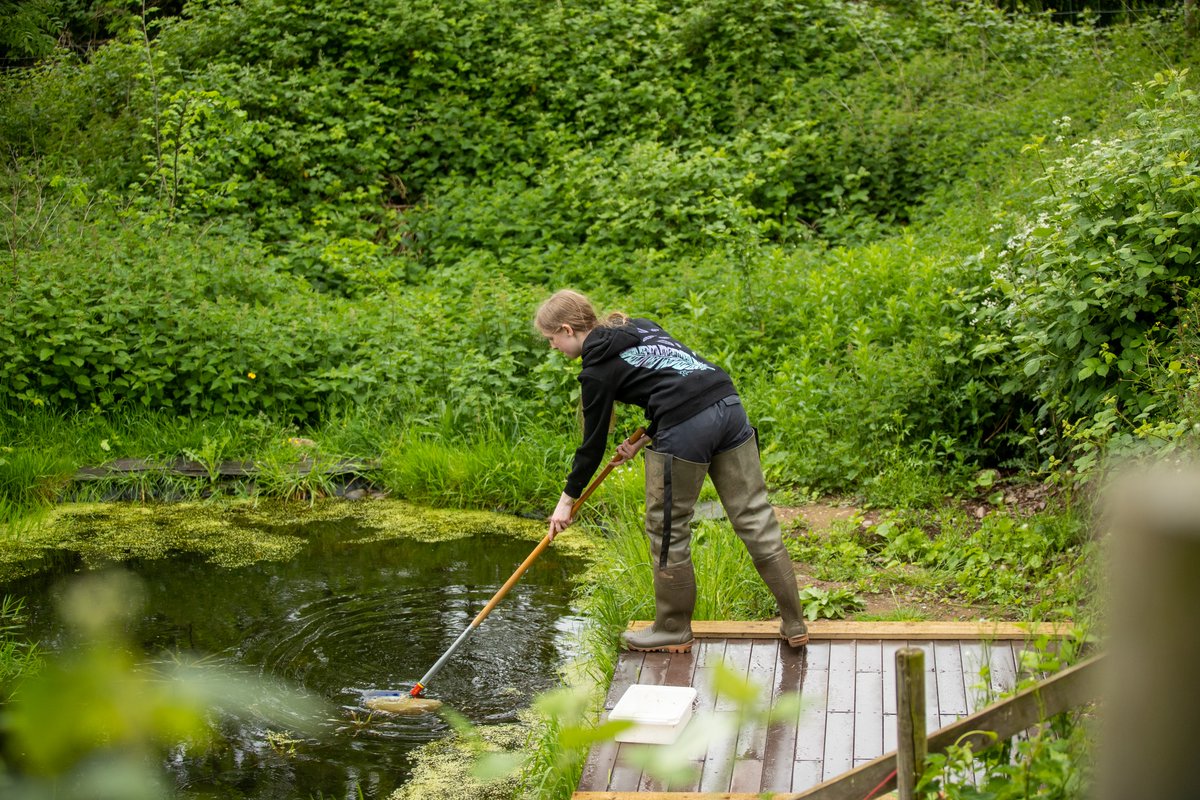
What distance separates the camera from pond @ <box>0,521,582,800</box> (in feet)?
14.7

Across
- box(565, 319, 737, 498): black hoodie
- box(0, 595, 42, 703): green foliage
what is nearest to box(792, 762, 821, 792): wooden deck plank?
box(565, 319, 737, 498): black hoodie

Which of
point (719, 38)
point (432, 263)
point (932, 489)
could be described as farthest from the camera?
point (719, 38)

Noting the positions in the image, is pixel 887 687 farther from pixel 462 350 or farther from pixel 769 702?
pixel 462 350

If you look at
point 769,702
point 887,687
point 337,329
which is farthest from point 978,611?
point 337,329

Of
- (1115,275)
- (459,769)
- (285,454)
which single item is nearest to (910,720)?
(459,769)

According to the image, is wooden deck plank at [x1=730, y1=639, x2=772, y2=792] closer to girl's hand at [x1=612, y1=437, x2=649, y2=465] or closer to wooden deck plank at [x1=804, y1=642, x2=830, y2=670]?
wooden deck plank at [x1=804, y1=642, x2=830, y2=670]

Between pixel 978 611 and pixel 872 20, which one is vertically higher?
pixel 872 20

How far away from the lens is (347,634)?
223 inches

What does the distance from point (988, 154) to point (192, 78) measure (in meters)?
7.73

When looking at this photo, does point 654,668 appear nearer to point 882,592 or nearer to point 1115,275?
point 882,592

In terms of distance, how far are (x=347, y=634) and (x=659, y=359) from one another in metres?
2.33

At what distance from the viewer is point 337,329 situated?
28.4ft

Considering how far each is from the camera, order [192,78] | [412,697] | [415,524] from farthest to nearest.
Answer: [192,78] → [415,524] → [412,697]

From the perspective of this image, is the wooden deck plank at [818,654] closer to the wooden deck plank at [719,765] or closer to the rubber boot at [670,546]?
the rubber boot at [670,546]
